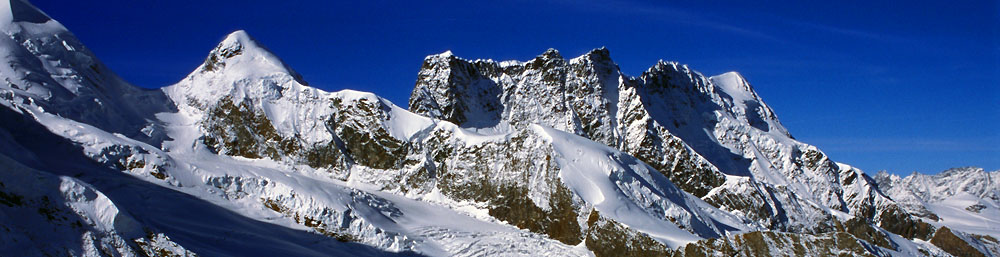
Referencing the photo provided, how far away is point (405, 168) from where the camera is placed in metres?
71.0

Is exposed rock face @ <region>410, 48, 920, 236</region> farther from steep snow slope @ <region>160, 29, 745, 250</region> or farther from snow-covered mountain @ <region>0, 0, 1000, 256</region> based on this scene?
steep snow slope @ <region>160, 29, 745, 250</region>

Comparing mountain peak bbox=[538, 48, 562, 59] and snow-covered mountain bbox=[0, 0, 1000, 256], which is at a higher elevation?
mountain peak bbox=[538, 48, 562, 59]

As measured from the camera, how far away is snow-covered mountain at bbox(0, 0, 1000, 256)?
4728 cm

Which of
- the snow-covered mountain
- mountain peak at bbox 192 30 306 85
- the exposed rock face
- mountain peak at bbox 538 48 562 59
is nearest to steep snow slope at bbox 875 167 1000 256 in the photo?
the exposed rock face

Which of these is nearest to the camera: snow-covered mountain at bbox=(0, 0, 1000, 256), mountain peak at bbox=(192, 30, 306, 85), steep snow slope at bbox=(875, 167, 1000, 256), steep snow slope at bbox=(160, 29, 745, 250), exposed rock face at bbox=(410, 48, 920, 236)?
snow-covered mountain at bbox=(0, 0, 1000, 256)

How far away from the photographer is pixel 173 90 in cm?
7875

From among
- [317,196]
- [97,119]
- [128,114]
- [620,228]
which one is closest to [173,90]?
[128,114]

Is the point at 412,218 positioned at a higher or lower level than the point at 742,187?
lower

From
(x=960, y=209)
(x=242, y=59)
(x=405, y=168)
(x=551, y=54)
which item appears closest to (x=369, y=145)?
(x=405, y=168)

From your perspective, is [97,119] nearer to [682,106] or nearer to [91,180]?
[91,180]

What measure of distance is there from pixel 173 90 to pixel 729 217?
5438 cm

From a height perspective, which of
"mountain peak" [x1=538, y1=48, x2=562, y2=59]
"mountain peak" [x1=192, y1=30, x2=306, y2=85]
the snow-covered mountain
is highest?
"mountain peak" [x1=538, y1=48, x2=562, y2=59]

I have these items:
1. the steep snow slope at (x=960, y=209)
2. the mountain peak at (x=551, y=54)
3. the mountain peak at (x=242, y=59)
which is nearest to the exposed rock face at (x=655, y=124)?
the mountain peak at (x=551, y=54)

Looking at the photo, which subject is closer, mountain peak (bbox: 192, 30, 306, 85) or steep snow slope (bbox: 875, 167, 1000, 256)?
mountain peak (bbox: 192, 30, 306, 85)
